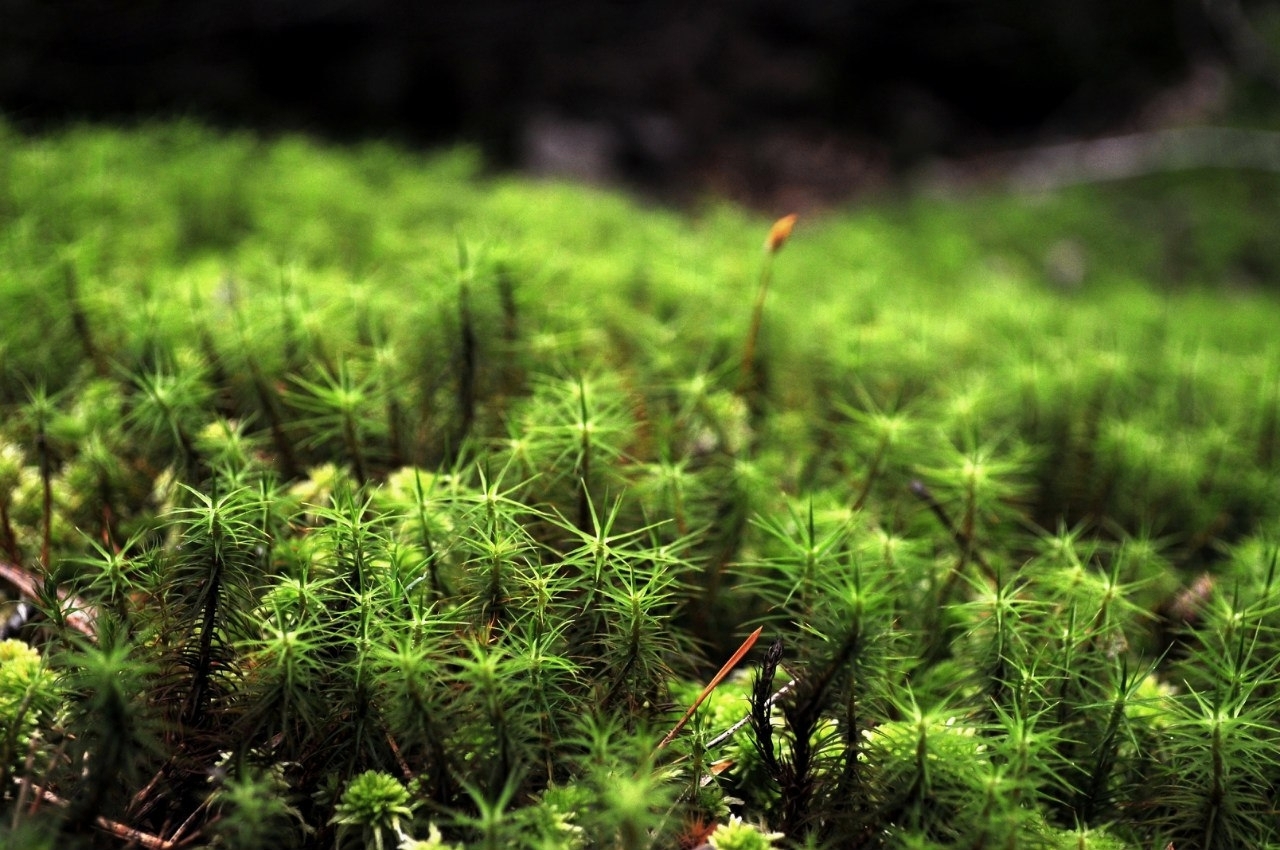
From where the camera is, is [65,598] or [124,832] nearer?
[124,832]

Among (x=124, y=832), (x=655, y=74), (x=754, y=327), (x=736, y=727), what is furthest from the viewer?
(x=655, y=74)

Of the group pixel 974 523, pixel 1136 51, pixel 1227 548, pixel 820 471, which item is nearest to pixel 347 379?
pixel 820 471

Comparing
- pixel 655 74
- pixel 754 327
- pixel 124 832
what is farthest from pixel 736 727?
pixel 655 74

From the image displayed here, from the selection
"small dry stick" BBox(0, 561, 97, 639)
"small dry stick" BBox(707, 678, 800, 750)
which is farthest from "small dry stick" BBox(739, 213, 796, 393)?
"small dry stick" BBox(0, 561, 97, 639)

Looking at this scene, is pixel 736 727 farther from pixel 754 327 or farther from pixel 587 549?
pixel 754 327

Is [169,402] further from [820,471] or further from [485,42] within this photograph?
[485,42]

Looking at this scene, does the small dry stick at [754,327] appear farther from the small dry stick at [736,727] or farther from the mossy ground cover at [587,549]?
the small dry stick at [736,727]
